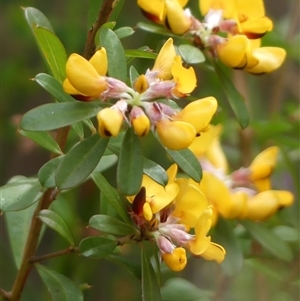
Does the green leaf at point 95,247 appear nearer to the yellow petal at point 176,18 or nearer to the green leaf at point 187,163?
the green leaf at point 187,163

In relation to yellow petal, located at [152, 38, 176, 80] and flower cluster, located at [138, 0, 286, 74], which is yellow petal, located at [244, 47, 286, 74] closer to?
flower cluster, located at [138, 0, 286, 74]

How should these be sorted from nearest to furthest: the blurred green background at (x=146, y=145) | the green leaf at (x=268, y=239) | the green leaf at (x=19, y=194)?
the green leaf at (x=19, y=194) → the green leaf at (x=268, y=239) → the blurred green background at (x=146, y=145)

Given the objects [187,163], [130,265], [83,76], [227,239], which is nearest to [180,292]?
[227,239]

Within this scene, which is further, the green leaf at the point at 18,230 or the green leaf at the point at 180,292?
the green leaf at the point at 180,292

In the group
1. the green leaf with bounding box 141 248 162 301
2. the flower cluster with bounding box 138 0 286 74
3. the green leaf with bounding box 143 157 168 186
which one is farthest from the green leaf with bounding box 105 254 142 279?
the flower cluster with bounding box 138 0 286 74

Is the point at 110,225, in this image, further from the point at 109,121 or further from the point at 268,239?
the point at 268,239

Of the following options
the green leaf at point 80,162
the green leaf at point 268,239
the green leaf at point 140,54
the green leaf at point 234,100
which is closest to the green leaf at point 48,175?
the green leaf at point 80,162

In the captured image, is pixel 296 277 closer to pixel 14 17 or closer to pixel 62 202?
pixel 62 202
